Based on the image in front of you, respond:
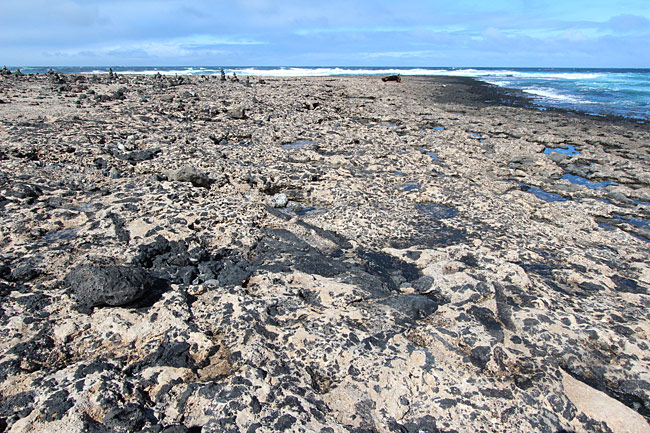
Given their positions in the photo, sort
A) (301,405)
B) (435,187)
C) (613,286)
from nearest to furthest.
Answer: (301,405) → (613,286) → (435,187)

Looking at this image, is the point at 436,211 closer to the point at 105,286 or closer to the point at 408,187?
the point at 408,187

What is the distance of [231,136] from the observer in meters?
8.52

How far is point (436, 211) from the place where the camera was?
538 cm

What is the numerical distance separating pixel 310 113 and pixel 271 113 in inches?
→ 58.1

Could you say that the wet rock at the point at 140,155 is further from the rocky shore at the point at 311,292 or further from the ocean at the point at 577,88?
the ocean at the point at 577,88

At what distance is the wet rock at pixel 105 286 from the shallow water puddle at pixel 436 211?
12.7ft

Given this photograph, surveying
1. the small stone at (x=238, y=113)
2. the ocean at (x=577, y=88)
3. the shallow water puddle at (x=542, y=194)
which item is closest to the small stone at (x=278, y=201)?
the shallow water puddle at (x=542, y=194)

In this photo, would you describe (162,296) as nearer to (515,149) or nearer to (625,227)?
(625,227)

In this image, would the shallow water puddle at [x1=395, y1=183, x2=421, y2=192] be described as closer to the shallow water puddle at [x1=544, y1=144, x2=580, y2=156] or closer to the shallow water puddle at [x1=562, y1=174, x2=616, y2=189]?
the shallow water puddle at [x1=562, y1=174, x2=616, y2=189]

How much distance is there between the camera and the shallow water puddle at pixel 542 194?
6.01m

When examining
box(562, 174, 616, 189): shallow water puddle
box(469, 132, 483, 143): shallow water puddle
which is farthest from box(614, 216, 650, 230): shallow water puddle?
box(469, 132, 483, 143): shallow water puddle

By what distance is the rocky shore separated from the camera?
224 cm

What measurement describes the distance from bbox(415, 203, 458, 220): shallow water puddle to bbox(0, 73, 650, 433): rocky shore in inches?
1.6

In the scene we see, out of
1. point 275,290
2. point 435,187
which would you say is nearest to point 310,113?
point 435,187
